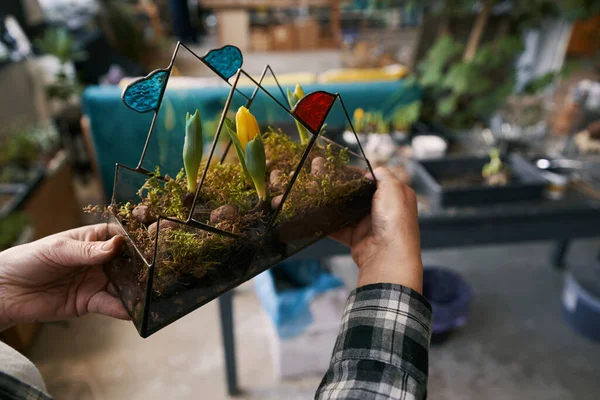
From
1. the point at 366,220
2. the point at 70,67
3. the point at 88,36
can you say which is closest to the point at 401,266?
the point at 366,220

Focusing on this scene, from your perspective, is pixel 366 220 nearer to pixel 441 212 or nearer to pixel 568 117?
pixel 441 212

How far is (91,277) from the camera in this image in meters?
0.81

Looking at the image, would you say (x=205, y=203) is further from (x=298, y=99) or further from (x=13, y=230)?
(x=13, y=230)

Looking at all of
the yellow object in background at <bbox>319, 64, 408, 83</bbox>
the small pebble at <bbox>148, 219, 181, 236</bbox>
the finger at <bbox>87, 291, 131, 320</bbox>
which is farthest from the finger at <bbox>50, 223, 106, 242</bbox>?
the yellow object in background at <bbox>319, 64, 408, 83</bbox>

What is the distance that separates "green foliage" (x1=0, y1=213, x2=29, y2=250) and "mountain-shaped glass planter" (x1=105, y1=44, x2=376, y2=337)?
1151 mm

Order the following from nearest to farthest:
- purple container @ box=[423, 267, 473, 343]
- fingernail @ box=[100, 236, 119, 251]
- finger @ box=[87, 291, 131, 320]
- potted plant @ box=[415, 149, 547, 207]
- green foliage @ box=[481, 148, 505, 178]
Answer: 1. fingernail @ box=[100, 236, 119, 251]
2. finger @ box=[87, 291, 131, 320]
3. potted plant @ box=[415, 149, 547, 207]
4. green foliage @ box=[481, 148, 505, 178]
5. purple container @ box=[423, 267, 473, 343]

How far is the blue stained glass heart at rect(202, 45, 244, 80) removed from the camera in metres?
0.65

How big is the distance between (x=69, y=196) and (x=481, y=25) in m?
2.55

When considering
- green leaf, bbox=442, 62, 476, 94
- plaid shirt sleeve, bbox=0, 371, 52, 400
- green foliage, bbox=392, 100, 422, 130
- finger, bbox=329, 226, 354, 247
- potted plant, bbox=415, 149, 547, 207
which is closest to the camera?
plaid shirt sleeve, bbox=0, 371, 52, 400

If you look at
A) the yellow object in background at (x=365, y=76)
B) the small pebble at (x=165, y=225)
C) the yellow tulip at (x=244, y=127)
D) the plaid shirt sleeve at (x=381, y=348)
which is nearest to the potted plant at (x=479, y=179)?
the plaid shirt sleeve at (x=381, y=348)

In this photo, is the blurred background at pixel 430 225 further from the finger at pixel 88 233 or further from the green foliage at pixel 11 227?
the finger at pixel 88 233

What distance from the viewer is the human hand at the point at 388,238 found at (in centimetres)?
74

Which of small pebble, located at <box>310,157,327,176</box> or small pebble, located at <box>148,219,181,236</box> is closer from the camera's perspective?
small pebble, located at <box>148,219,181,236</box>

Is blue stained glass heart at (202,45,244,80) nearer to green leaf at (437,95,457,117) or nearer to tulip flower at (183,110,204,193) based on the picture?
tulip flower at (183,110,204,193)
